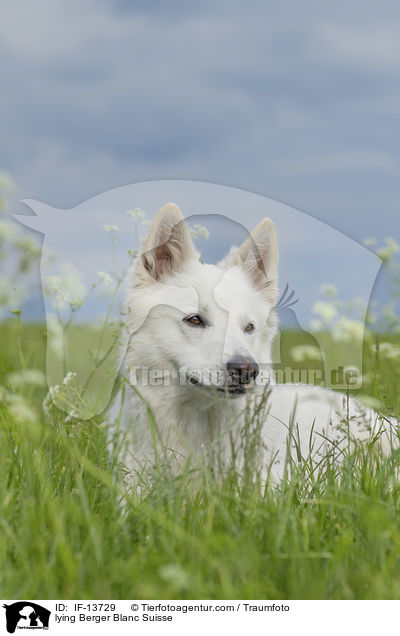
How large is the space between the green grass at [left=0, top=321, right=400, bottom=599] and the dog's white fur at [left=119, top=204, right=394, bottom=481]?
38 centimetres

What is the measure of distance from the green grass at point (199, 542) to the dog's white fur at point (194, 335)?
1.25ft

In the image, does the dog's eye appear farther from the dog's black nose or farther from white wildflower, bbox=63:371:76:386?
white wildflower, bbox=63:371:76:386

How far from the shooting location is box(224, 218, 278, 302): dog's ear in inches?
128

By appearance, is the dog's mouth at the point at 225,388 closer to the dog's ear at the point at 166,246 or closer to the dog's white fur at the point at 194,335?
the dog's white fur at the point at 194,335

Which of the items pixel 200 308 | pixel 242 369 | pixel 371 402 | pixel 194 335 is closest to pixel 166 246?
pixel 200 308

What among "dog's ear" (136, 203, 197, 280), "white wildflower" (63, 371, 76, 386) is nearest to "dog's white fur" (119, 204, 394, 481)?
"dog's ear" (136, 203, 197, 280)

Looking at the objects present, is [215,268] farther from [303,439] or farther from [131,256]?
[303,439]

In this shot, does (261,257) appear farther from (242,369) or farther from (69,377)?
(69,377)

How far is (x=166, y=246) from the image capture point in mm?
3375

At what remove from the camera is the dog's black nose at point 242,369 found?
9.77 feet

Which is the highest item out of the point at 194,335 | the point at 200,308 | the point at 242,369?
the point at 200,308

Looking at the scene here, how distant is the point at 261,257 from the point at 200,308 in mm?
476

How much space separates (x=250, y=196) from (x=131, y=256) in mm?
742
